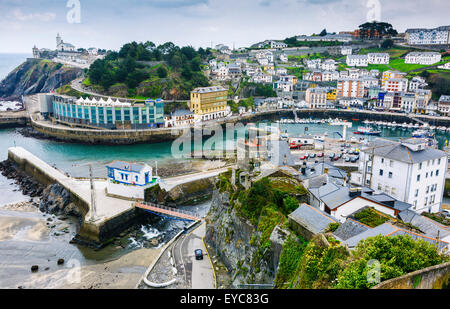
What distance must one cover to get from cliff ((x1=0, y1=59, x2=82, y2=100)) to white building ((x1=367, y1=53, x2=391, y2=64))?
7359 centimetres

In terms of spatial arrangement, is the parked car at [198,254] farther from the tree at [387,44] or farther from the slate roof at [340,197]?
the tree at [387,44]

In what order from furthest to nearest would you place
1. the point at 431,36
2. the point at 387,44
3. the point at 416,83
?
the point at 387,44 → the point at 431,36 → the point at 416,83

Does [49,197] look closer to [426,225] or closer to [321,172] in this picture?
[321,172]

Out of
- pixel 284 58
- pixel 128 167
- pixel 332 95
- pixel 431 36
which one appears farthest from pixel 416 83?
pixel 128 167

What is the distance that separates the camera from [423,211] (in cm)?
1941

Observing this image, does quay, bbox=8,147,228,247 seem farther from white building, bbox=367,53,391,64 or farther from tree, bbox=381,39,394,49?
tree, bbox=381,39,394,49

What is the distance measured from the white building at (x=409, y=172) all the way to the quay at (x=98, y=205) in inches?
430

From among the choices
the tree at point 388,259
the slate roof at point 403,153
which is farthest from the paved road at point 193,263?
the slate roof at point 403,153

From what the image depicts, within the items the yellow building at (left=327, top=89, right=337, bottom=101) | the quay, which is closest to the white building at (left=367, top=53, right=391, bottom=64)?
the yellow building at (left=327, top=89, right=337, bottom=101)

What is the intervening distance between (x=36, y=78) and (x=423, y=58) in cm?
9911

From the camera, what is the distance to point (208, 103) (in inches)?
2293

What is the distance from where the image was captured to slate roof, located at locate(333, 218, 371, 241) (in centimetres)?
1173

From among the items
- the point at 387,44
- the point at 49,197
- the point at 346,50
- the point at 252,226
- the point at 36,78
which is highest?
the point at 387,44

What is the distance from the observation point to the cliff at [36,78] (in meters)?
87.2
